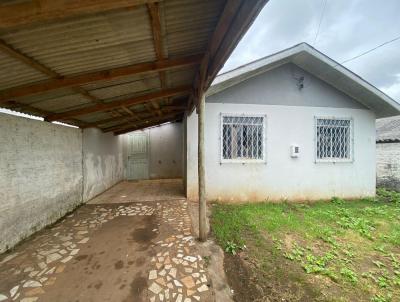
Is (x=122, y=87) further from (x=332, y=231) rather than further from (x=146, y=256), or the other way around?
(x=332, y=231)

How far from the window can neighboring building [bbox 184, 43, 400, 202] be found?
1.1 inches

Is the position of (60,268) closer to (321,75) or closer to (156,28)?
(156,28)

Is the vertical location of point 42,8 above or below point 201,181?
above

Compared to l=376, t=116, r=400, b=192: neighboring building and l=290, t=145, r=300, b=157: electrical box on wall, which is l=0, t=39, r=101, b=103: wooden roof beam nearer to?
l=290, t=145, r=300, b=157: electrical box on wall

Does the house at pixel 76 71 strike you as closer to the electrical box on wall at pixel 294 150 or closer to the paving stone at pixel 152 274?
the paving stone at pixel 152 274

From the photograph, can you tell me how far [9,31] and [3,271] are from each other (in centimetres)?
271

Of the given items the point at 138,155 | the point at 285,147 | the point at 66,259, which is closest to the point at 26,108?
the point at 66,259

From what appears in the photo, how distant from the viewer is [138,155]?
9.21 metres

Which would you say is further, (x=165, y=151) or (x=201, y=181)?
(x=165, y=151)

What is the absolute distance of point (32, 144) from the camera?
325 centimetres

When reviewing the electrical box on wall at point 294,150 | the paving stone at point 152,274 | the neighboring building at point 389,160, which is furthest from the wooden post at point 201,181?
the neighboring building at point 389,160

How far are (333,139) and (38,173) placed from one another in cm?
723

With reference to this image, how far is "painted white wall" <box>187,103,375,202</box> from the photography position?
511cm

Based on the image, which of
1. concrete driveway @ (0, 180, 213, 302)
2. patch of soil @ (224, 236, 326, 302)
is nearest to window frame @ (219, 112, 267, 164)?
concrete driveway @ (0, 180, 213, 302)
